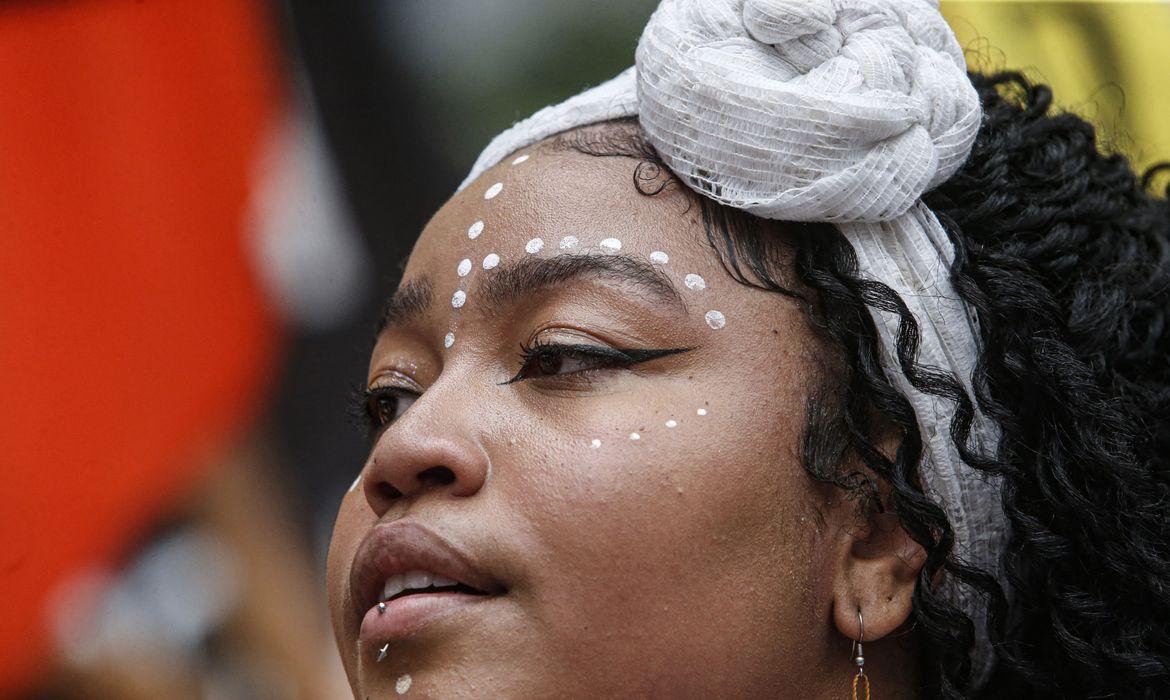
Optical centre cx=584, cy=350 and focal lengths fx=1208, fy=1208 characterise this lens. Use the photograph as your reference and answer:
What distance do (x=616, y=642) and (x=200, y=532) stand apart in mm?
1685

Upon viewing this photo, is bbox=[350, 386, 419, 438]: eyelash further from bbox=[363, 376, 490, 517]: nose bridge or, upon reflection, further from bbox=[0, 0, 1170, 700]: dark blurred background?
bbox=[0, 0, 1170, 700]: dark blurred background

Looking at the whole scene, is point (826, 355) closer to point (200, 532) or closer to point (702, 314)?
point (702, 314)

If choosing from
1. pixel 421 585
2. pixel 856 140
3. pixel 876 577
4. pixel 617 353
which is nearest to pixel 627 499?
pixel 617 353

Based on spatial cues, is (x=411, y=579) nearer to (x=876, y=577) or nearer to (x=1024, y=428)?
(x=876, y=577)

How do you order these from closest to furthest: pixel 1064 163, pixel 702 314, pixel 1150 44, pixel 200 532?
pixel 702 314 → pixel 1064 163 → pixel 200 532 → pixel 1150 44

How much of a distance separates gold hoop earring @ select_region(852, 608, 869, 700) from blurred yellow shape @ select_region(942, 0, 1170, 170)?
1974 millimetres

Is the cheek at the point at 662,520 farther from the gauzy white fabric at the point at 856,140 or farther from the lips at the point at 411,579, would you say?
the gauzy white fabric at the point at 856,140

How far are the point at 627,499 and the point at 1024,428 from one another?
2.53ft

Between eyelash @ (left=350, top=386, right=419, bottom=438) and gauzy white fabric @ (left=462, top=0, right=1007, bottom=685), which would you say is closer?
gauzy white fabric @ (left=462, top=0, right=1007, bottom=685)

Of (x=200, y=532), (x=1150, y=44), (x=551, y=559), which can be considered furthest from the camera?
(x=1150, y=44)

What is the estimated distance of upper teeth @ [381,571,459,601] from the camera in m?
1.91

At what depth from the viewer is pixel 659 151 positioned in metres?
2.19

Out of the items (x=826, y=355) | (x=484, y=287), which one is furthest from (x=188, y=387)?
(x=826, y=355)

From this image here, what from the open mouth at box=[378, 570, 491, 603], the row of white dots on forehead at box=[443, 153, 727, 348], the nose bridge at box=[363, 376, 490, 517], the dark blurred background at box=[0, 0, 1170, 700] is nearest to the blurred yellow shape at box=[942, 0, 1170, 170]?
the dark blurred background at box=[0, 0, 1170, 700]
